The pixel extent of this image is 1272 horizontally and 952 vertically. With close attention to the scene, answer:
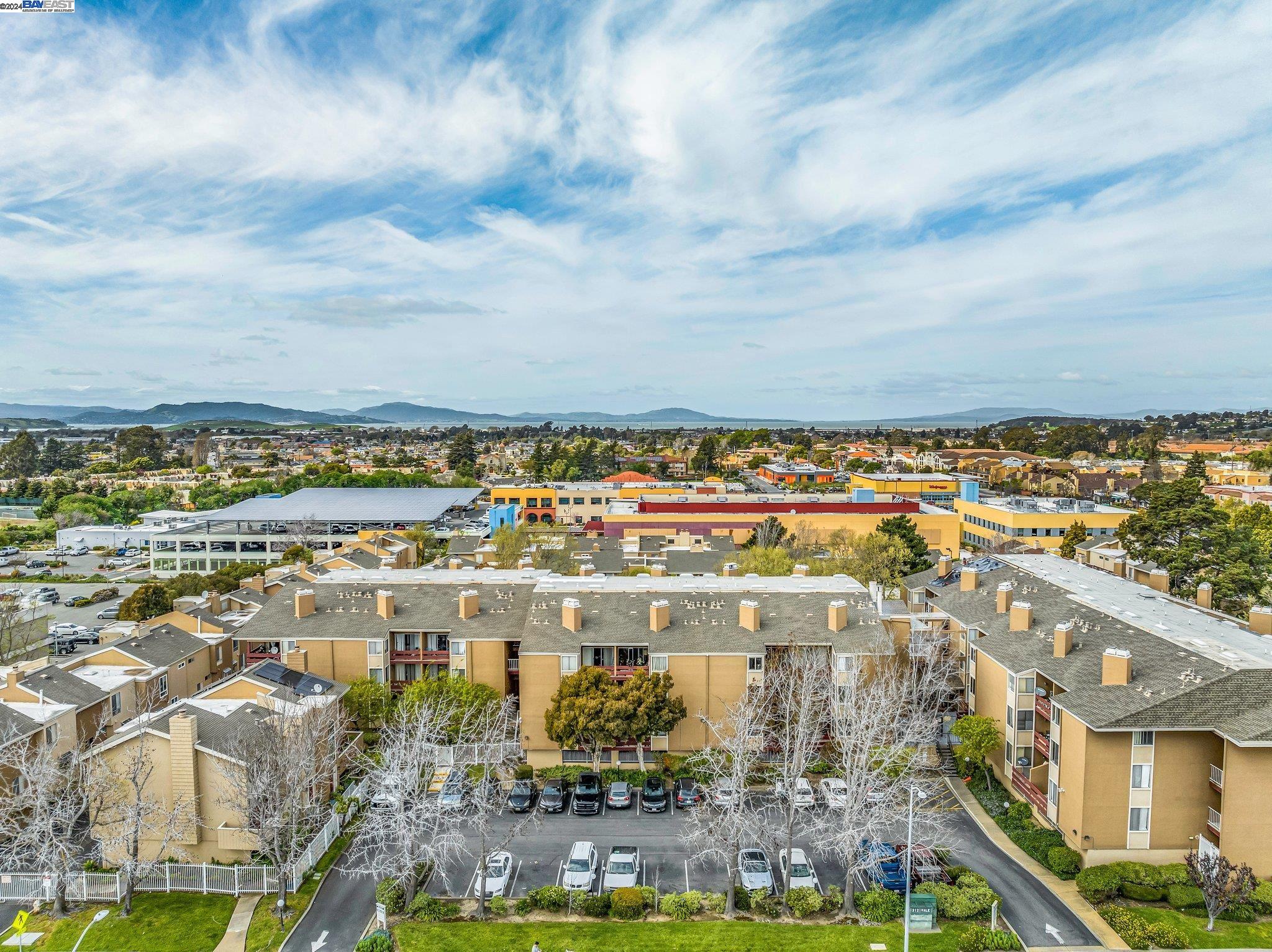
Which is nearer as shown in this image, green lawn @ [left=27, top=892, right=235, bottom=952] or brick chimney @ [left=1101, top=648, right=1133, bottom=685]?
green lawn @ [left=27, top=892, right=235, bottom=952]

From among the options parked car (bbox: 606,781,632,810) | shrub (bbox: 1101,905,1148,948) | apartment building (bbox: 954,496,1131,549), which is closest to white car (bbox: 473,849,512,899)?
parked car (bbox: 606,781,632,810)

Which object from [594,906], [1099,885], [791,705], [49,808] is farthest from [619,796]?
[49,808]

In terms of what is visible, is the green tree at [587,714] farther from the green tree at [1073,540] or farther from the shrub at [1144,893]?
the green tree at [1073,540]

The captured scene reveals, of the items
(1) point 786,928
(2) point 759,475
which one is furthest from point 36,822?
(2) point 759,475

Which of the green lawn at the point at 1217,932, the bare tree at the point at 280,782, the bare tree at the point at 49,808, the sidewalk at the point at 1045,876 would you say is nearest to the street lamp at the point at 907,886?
the sidewalk at the point at 1045,876

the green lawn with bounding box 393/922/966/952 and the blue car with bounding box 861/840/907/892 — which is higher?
the blue car with bounding box 861/840/907/892

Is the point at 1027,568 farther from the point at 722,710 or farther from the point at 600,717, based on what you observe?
the point at 600,717

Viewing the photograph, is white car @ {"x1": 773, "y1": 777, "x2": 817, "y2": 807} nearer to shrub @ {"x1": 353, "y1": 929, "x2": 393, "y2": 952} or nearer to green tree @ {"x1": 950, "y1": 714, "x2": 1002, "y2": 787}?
green tree @ {"x1": 950, "y1": 714, "x2": 1002, "y2": 787}
